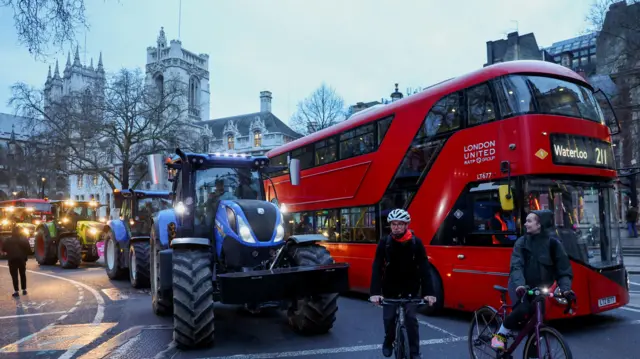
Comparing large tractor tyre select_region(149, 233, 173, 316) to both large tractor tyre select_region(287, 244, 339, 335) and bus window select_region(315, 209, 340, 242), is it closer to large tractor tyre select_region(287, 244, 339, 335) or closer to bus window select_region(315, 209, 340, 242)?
large tractor tyre select_region(287, 244, 339, 335)

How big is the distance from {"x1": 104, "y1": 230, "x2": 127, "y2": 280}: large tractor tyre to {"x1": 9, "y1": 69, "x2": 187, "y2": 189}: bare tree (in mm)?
16626

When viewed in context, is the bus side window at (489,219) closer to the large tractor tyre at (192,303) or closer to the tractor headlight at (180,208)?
the large tractor tyre at (192,303)

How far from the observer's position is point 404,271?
4.74 meters

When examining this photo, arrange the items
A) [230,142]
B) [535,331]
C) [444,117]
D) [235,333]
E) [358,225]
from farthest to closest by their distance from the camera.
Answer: [230,142], [358,225], [444,117], [235,333], [535,331]

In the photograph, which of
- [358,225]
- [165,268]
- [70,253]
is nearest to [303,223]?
[358,225]

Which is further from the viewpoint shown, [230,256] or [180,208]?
[180,208]

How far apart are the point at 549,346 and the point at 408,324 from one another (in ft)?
4.18

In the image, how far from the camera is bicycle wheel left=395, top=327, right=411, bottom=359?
4.54 metres

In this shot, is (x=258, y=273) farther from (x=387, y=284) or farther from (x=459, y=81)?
(x=459, y=81)

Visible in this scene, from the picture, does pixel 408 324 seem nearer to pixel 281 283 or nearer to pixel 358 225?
pixel 281 283

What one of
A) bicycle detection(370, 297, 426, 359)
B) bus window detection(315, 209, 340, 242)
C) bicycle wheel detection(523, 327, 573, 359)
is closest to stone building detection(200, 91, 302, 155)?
bus window detection(315, 209, 340, 242)

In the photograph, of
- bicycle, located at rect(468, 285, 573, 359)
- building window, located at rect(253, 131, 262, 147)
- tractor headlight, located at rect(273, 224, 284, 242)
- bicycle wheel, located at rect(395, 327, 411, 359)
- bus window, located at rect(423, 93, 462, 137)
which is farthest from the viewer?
building window, located at rect(253, 131, 262, 147)

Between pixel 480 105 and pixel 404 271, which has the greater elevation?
pixel 480 105

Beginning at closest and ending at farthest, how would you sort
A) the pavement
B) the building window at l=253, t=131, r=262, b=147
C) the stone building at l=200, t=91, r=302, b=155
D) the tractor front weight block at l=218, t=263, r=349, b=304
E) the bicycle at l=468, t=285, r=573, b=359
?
1. the bicycle at l=468, t=285, r=573, b=359
2. the tractor front weight block at l=218, t=263, r=349, b=304
3. the pavement
4. the stone building at l=200, t=91, r=302, b=155
5. the building window at l=253, t=131, r=262, b=147
